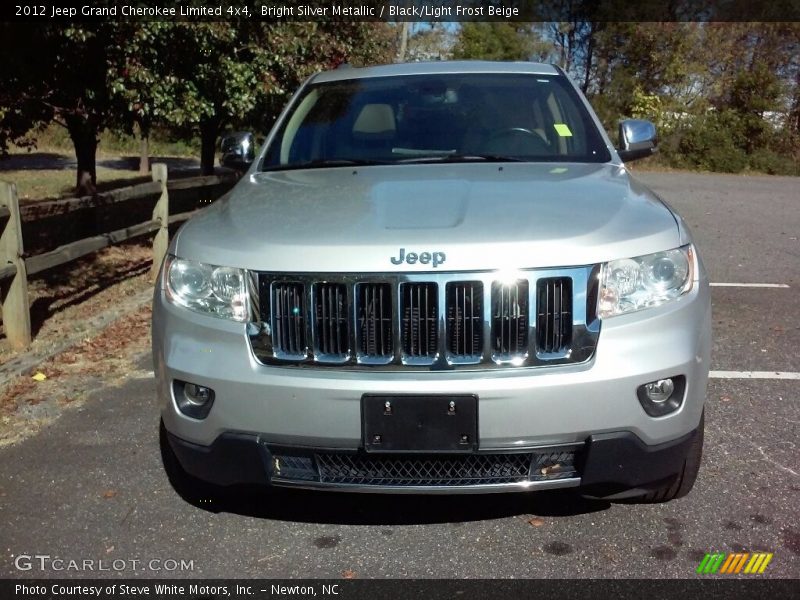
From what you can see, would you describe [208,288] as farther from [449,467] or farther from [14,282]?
[14,282]

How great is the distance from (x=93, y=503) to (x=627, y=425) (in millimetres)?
2222

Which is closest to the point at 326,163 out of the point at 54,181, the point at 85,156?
the point at 85,156

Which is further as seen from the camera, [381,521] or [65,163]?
[65,163]

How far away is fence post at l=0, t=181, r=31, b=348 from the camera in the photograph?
5.66 m

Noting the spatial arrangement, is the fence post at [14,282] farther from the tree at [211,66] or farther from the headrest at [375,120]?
the headrest at [375,120]

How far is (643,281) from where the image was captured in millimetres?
2953

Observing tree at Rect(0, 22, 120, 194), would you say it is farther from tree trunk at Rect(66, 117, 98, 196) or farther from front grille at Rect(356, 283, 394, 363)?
front grille at Rect(356, 283, 394, 363)

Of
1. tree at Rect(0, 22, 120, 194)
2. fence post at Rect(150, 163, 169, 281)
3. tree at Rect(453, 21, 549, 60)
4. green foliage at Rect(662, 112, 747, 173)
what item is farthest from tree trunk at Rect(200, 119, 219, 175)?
tree at Rect(453, 21, 549, 60)

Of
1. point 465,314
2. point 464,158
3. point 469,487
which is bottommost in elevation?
point 469,487

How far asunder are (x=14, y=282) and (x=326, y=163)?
2.75 m

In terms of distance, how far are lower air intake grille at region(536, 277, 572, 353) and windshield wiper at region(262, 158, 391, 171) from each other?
1527mm

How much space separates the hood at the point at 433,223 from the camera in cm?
283

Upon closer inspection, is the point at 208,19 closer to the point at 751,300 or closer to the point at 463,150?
the point at 463,150
